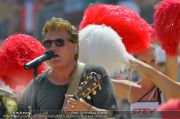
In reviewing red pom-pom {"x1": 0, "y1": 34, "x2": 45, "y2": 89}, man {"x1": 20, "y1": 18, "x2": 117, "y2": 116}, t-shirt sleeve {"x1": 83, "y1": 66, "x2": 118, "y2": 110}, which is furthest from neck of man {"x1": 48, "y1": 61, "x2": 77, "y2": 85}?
red pom-pom {"x1": 0, "y1": 34, "x2": 45, "y2": 89}

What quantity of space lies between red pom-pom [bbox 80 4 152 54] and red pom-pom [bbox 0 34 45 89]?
1.23 ft

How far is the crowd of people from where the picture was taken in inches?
112

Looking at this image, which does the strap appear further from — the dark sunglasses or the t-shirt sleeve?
the dark sunglasses

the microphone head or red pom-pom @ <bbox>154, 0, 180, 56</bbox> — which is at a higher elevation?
red pom-pom @ <bbox>154, 0, 180, 56</bbox>

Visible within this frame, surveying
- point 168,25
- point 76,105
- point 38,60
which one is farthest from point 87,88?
point 168,25

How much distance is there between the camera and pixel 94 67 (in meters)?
3.04

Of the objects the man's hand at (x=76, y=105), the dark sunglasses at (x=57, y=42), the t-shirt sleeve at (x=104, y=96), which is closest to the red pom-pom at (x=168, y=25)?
the t-shirt sleeve at (x=104, y=96)

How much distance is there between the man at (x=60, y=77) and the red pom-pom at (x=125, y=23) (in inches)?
25.8

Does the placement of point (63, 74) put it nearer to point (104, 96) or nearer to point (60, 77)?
point (60, 77)

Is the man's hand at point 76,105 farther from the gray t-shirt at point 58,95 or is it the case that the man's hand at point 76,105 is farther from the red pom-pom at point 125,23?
the red pom-pom at point 125,23

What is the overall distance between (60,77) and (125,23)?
790mm

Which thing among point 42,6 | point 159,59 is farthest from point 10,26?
point 159,59

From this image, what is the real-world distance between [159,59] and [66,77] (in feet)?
3.99

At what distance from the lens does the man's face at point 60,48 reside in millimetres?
3029
